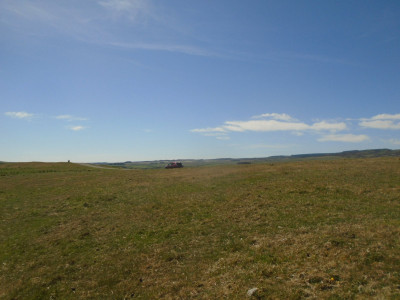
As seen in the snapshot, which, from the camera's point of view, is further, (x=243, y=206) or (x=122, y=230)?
(x=243, y=206)

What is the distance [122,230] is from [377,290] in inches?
605

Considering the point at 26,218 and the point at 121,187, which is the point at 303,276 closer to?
the point at 26,218

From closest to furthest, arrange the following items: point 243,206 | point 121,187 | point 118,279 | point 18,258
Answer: point 118,279 < point 18,258 < point 243,206 < point 121,187

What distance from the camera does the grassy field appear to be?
10.1 meters

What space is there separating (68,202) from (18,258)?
14.9m

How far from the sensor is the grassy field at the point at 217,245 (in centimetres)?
1005

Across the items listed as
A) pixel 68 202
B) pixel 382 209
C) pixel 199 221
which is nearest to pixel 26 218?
pixel 68 202

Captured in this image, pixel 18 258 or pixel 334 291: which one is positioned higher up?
pixel 334 291

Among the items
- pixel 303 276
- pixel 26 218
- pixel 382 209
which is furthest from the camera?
pixel 26 218

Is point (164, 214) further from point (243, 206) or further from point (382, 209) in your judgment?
point (382, 209)

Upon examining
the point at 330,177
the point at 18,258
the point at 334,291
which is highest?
the point at 330,177

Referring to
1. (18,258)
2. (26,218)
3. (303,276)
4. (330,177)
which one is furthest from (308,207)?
(26,218)

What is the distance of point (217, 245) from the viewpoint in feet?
48.0

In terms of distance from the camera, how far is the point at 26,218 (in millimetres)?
24062
